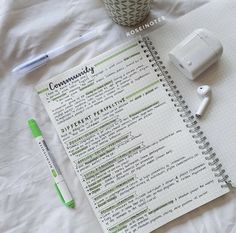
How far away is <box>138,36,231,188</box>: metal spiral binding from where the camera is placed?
64 cm

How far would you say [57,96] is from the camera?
671mm

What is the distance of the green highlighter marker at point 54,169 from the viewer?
0.64 m

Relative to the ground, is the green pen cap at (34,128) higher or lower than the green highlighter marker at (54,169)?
higher

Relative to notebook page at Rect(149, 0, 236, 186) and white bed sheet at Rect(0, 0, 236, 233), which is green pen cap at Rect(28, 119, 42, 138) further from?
notebook page at Rect(149, 0, 236, 186)

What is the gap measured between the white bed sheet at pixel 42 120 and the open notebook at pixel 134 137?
2 cm

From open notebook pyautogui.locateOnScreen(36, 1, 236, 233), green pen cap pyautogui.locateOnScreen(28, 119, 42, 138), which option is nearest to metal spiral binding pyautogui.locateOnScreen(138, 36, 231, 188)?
open notebook pyautogui.locateOnScreen(36, 1, 236, 233)

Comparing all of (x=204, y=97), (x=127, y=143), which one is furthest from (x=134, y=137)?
(x=204, y=97)

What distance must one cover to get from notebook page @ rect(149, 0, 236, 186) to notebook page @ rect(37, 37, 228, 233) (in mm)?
31

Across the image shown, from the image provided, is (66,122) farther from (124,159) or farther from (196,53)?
(196,53)

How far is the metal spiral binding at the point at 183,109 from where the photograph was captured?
64 centimetres

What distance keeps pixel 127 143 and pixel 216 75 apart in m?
0.18

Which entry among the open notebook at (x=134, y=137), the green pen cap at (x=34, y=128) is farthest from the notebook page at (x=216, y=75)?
the green pen cap at (x=34, y=128)

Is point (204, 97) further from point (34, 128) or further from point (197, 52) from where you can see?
point (34, 128)

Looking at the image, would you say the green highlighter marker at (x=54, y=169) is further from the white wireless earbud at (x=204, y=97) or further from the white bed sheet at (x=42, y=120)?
the white wireless earbud at (x=204, y=97)
